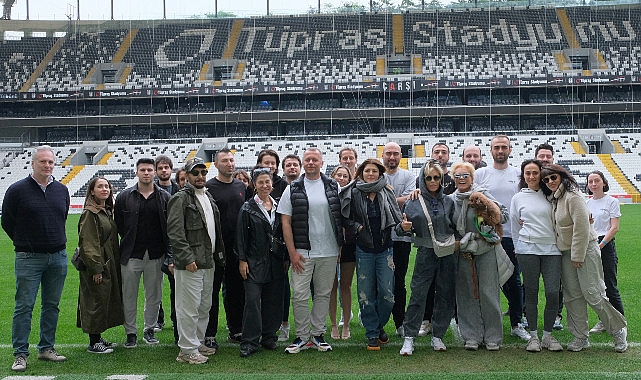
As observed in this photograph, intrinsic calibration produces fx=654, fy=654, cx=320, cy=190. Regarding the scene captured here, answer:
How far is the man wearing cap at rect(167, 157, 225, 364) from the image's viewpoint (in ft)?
20.6

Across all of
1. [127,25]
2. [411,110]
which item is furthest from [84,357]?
[127,25]

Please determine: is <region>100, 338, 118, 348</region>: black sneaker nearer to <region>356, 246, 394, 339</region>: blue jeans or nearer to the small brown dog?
<region>356, 246, 394, 339</region>: blue jeans

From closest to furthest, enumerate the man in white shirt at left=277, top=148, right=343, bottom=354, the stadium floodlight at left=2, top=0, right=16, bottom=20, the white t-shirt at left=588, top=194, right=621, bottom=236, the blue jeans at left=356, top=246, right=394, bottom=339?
the man in white shirt at left=277, top=148, right=343, bottom=354 → the blue jeans at left=356, top=246, right=394, bottom=339 → the white t-shirt at left=588, top=194, right=621, bottom=236 → the stadium floodlight at left=2, top=0, right=16, bottom=20

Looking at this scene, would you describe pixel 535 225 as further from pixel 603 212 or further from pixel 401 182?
pixel 401 182

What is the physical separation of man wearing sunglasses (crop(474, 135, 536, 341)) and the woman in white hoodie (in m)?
0.55

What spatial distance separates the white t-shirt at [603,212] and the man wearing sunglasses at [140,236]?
4.78 meters

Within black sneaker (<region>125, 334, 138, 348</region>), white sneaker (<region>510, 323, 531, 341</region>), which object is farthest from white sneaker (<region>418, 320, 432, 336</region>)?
black sneaker (<region>125, 334, 138, 348</region>)

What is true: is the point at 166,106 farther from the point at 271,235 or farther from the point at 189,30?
the point at 271,235

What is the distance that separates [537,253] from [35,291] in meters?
4.88

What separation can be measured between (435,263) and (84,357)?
3.64m

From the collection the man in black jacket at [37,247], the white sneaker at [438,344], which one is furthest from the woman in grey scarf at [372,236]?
the man in black jacket at [37,247]

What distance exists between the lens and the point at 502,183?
23.7 feet

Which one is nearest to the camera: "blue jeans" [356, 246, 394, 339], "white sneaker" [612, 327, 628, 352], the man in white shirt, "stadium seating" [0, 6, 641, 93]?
"white sneaker" [612, 327, 628, 352]

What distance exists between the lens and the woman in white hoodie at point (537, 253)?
640 centimetres
